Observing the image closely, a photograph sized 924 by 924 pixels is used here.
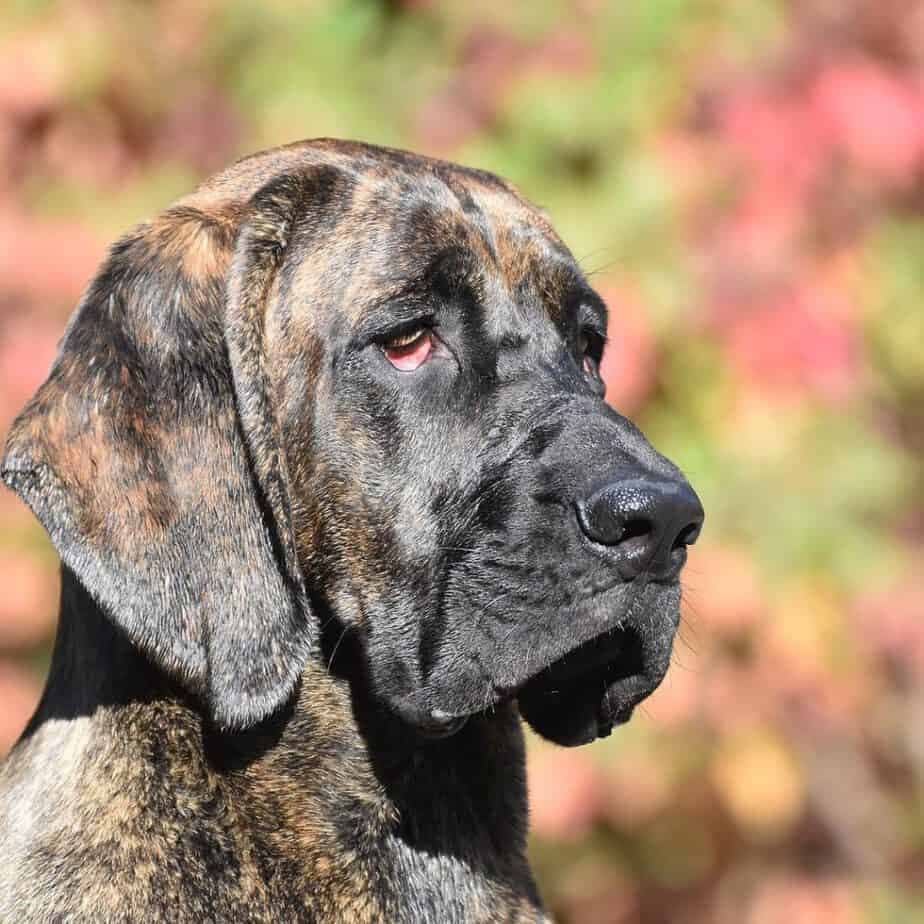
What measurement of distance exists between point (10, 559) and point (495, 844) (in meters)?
3.81

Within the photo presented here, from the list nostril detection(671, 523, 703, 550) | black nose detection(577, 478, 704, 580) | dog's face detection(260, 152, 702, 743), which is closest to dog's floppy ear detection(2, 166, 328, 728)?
dog's face detection(260, 152, 702, 743)

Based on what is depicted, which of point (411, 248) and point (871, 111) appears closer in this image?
point (411, 248)

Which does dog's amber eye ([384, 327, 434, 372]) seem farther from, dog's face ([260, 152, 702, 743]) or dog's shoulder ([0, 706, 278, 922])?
dog's shoulder ([0, 706, 278, 922])

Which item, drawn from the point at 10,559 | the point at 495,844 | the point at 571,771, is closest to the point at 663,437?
the point at 571,771

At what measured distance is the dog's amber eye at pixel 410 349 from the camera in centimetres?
361

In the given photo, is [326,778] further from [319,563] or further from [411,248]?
[411,248]

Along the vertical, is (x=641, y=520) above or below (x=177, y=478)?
below

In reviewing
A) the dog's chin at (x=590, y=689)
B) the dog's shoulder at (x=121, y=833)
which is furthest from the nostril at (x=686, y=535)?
the dog's shoulder at (x=121, y=833)

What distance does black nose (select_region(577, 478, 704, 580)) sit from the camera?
3.22 meters

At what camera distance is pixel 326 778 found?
11.7 feet

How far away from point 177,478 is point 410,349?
0.62m

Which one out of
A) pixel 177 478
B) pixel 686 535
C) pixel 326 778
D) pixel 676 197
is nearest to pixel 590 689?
pixel 686 535

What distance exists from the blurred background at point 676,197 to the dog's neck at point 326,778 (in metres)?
3.55

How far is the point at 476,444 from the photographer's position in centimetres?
356
